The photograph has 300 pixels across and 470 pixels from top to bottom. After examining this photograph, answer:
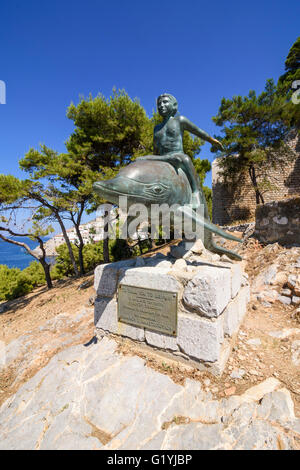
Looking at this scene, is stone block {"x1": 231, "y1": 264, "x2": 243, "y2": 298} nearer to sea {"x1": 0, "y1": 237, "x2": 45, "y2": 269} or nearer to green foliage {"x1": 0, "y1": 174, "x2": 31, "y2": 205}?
green foliage {"x1": 0, "y1": 174, "x2": 31, "y2": 205}

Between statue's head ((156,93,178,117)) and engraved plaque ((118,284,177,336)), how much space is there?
2.10 metres

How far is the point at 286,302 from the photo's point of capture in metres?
3.71

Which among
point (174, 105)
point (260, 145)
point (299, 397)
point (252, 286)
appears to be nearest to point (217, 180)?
point (260, 145)

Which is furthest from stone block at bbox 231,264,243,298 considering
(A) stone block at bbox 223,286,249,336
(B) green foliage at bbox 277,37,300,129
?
(B) green foliage at bbox 277,37,300,129

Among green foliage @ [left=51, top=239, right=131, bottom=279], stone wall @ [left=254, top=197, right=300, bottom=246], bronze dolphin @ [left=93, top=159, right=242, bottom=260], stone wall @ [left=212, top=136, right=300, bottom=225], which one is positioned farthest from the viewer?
stone wall @ [left=212, top=136, right=300, bottom=225]

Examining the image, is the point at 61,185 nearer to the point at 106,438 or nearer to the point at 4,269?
the point at 4,269

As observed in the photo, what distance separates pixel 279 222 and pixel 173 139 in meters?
4.67

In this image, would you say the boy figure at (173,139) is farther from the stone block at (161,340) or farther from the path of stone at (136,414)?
the path of stone at (136,414)

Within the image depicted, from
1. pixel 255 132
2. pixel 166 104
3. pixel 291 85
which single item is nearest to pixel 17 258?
pixel 255 132

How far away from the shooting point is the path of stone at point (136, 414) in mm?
1519

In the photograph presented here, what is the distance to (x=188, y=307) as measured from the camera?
7.20ft

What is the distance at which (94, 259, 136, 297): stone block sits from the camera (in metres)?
2.66

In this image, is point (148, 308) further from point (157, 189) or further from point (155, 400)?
point (157, 189)

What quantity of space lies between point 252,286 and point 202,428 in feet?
10.9
